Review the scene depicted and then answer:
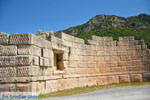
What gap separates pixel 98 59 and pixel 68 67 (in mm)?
3178

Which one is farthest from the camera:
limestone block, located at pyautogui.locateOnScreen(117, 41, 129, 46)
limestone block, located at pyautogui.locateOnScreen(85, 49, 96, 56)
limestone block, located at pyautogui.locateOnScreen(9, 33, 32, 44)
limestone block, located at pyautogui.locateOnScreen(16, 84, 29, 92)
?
limestone block, located at pyautogui.locateOnScreen(117, 41, 129, 46)

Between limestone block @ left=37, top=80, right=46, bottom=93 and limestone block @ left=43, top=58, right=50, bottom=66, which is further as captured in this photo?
limestone block @ left=43, top=58, right=50, bottom=66

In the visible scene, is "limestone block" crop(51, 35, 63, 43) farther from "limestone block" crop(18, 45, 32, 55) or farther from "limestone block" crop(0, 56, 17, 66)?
"limestone block" crop(0, 56, 17, 66)

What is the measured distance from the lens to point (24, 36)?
7613 mm

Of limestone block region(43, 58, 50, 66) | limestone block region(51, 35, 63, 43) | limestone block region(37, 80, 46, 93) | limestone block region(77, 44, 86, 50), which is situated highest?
limestone block region(51, 35, 63, 43)

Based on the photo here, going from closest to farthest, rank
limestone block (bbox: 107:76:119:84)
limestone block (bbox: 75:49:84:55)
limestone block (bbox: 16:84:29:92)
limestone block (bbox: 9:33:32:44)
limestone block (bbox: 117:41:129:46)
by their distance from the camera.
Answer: limestone block (bbox: 16:84:29:92), limestone block (bbox: 9:33:32:44), limestone block (bbox: 75:49:84:55), limestone block (bbox: 107:76:119:84), limestone block (bbox: 117:41:129:46)

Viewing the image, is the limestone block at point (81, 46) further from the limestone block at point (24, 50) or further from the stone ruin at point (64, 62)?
the limestone block at point (24, 50)

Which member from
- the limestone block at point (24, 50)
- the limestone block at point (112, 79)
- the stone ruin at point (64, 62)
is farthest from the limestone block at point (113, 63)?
the limestone block at point (24, 50)

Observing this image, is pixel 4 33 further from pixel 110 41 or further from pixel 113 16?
pixel 113 16

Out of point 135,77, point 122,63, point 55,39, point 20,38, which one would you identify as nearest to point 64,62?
point 55,39

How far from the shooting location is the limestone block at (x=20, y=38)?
7.57m

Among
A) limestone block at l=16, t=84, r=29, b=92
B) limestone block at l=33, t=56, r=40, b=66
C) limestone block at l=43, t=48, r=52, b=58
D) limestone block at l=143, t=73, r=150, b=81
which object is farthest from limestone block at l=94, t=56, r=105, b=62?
limestone block at l=16, t=84, r=29, b=92

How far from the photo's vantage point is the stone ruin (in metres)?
7.35

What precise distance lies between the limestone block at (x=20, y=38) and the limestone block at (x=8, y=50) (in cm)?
29
